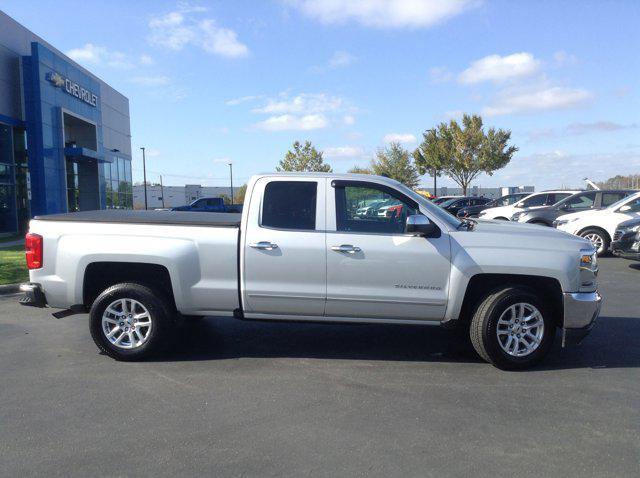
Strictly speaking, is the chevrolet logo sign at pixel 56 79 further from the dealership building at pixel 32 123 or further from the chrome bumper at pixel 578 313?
the chrome bumper at pixel 578 313

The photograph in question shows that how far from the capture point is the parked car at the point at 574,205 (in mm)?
15758

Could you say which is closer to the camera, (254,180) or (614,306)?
(254,180)

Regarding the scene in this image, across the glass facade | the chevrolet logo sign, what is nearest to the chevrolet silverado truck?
the chevrolet logo sign

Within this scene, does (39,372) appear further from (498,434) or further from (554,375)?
(554,375)

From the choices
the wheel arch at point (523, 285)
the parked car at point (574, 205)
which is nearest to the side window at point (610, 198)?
the parked car at point (574, 205)

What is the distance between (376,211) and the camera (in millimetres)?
5758

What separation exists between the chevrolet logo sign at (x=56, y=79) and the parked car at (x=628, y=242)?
24.0m

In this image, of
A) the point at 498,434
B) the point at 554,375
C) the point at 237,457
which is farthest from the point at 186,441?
the point at 554,375

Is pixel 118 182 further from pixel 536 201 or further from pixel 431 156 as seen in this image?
pixel 536 201

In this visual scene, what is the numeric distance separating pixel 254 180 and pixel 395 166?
143 feet

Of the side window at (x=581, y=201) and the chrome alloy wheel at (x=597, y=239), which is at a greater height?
the side window at (x=581, y=201)

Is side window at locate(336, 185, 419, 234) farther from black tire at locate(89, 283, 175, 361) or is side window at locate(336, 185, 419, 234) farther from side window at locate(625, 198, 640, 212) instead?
side window at locate(625, 198, 640, 212)

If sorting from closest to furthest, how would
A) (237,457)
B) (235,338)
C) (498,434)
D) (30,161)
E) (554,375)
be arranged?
(237,457) < (498,434) < (554,375) < (235,338) < (30,161)

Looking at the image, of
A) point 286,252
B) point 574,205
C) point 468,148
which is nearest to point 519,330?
point 286,252
